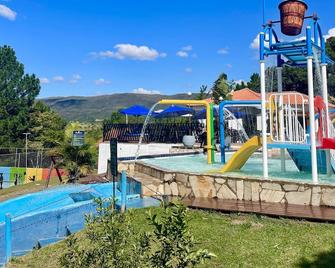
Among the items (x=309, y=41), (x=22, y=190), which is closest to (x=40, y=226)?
(x=309, y=41)

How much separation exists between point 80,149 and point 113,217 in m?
12.3

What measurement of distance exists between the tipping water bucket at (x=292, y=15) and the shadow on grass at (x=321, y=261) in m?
4.71

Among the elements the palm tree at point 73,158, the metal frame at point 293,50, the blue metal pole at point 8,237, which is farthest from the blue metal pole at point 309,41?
the palm tree at point 73,158

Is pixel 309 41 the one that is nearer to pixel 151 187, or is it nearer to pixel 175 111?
pixel 151 187

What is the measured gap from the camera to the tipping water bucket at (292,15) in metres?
7.43

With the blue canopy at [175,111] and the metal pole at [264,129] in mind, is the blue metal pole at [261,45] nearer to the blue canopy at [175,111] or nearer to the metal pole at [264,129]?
the metal pole at [264,129]

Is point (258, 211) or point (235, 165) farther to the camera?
point (235, 165)

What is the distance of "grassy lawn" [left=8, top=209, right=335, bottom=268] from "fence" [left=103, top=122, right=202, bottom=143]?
44.0ft

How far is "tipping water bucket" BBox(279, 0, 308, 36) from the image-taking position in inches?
293

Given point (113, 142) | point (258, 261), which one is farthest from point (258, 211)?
point (113, 142)

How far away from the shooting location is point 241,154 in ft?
28.0

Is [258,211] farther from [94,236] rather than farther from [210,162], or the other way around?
[210,162]

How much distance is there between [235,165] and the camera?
8695mm

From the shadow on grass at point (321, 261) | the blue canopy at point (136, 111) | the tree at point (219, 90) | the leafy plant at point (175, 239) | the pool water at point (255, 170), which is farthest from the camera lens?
the tree at point (219, 90)
